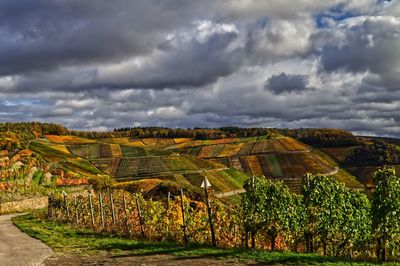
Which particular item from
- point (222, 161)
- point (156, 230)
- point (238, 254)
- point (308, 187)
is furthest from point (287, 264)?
point (222, 161)

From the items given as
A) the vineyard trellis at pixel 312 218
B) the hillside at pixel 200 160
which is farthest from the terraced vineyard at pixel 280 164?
the vineyard trellis at pixel 312 218

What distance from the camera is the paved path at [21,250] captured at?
21411mm

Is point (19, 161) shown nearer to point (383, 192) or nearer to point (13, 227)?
point (13, 227)

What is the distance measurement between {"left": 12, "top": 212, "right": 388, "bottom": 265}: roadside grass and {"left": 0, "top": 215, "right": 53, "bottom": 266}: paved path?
62cm

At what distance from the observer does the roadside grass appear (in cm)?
1745

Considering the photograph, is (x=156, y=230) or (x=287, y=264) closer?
(x=287, y=264)

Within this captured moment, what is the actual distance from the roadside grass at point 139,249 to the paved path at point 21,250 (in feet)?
2.03

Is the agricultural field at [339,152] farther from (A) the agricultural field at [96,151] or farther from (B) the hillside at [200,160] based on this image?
(A) the agricultural field at [96,151]

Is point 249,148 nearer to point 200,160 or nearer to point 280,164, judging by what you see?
point 280,164

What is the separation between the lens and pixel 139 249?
2234 cm

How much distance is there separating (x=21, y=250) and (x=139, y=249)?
7.77 m

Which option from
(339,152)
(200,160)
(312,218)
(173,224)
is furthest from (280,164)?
(312,218)

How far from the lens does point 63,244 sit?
1007 inches

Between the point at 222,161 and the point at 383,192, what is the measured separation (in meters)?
127
